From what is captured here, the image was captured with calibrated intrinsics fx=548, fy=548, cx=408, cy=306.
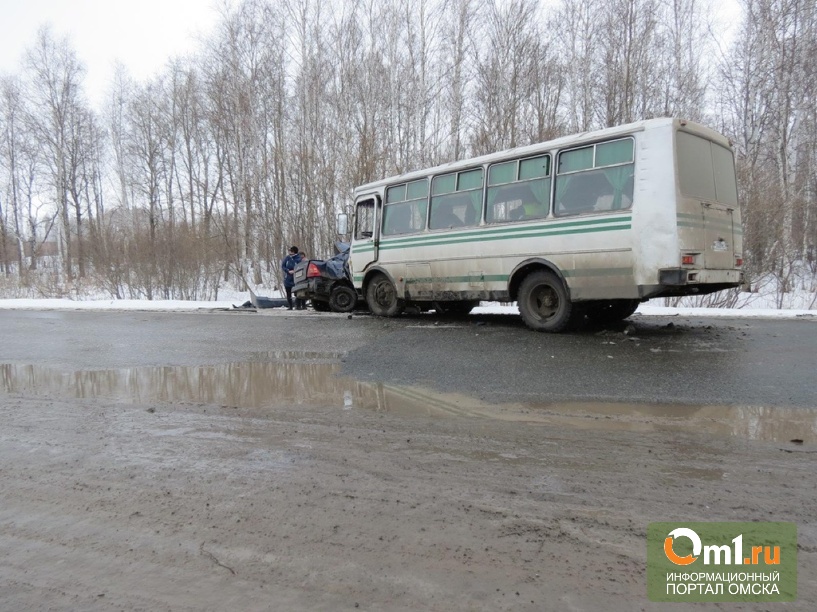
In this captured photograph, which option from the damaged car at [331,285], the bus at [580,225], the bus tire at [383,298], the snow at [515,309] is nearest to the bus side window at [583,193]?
the bus at [580,225]

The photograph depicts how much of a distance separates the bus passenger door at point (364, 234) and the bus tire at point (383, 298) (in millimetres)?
394

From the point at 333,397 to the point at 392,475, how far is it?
6.76ft

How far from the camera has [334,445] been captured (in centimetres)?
375

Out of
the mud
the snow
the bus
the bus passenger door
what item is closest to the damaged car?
the bus passenger door

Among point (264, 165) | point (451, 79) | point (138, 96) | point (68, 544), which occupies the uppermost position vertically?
point (138, 96)

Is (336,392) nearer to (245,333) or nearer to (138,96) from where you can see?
(245,333)

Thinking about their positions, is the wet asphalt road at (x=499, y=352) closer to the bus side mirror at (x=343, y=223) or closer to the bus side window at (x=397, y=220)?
the bus side window at (x=397, y=220)

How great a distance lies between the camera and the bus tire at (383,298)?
37.9 ft

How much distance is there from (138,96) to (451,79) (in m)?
25.6

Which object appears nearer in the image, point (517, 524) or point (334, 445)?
point (517, 524)

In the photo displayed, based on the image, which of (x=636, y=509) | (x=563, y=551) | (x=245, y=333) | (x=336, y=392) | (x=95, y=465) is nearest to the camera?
(x=563, y=551)

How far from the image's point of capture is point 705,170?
7.60 m

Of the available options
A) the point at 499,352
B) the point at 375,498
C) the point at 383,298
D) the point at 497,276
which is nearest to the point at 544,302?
the point at 497,276

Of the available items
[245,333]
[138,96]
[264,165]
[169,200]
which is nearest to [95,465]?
[245,333]
